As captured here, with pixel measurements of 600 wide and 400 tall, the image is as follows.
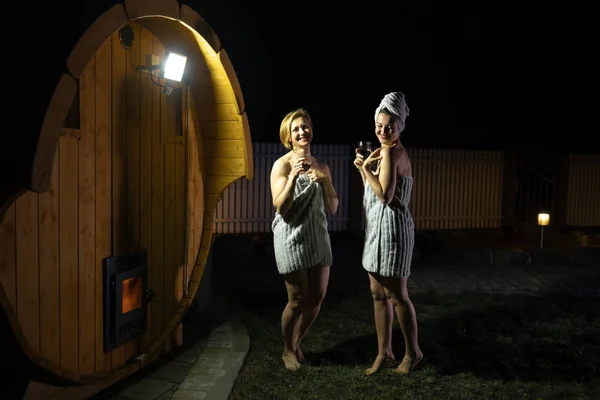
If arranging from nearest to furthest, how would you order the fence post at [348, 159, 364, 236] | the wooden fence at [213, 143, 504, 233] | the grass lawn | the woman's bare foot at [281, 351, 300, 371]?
the grass lawn → the woman's bare foot at [281, 351, 300, 371] → the wooden fence at [213, 143, 504, 233] → the fence post at [348, 159, 364, 236]

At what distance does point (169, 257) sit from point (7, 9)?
263 cm

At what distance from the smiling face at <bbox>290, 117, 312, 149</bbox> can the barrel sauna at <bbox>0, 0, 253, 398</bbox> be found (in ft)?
1.94

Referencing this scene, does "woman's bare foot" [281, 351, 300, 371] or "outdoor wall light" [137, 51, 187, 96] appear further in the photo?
"woman's bare foot" [281, 351, 300, 371]

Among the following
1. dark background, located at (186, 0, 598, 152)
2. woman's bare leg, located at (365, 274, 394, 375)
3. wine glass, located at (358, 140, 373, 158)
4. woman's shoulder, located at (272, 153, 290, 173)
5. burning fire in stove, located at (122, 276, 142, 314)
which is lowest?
woman's bare leg, located at (365, 274, 394, 375)

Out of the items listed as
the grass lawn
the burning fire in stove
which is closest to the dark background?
the grass lawn

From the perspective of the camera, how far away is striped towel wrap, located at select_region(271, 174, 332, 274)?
4816mm

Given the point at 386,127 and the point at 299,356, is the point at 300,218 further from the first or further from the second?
the point at 299,356

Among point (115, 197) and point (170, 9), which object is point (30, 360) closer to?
point (115, 197)

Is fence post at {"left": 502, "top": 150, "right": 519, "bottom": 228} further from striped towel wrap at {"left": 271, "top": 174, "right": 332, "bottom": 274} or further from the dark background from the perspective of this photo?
striped towel wrap at {"left": 271, "top": 174, "right": 332, "bottom": 274}

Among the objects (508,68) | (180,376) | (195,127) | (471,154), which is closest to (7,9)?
(195,127)

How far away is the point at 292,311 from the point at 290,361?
0.50 meters

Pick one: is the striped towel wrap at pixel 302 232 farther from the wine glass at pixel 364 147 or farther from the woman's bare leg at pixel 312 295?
the wine glass at pixel 364 147

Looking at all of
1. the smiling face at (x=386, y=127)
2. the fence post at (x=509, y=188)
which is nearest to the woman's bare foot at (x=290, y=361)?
the smiling face at (x=386, y=127)

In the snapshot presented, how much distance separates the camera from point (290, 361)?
200 inches
